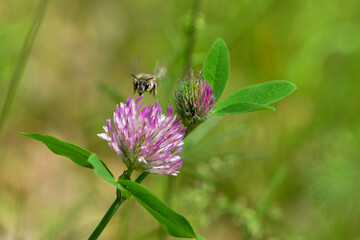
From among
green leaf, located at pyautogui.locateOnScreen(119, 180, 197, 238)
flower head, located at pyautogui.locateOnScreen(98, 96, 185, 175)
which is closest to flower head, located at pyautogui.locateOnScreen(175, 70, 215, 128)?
flower head, located at pyautogui.locateOnScreen(98, 96, 185, 175)

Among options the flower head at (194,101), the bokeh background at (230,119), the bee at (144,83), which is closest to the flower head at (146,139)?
the flower head at (194,101)

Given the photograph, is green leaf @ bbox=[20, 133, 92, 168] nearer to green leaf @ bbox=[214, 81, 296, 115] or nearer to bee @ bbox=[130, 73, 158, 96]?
green leaf @ bbox=[214, 81, 296, 115]

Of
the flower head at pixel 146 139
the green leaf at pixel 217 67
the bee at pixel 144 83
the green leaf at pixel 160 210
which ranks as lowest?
the green leaf at pixel 160 210

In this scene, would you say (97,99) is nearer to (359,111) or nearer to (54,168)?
(54,168)

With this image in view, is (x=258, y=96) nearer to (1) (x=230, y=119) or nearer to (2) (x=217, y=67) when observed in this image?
(2) (x=217, y=67)

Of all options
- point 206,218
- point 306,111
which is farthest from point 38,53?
point 206,218

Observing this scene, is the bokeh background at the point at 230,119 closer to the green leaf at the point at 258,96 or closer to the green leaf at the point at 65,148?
the green leaf at the point at 258,96
